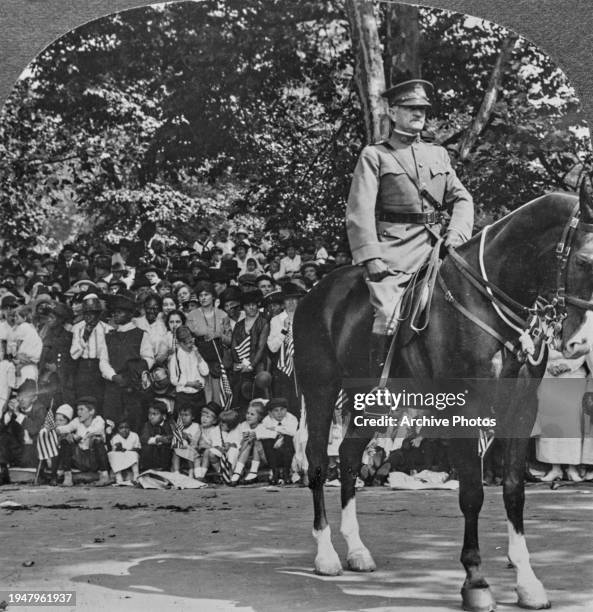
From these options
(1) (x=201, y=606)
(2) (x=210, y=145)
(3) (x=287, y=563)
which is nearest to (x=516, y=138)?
(2) (x=210, y=145)

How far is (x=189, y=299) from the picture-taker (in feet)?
19.2

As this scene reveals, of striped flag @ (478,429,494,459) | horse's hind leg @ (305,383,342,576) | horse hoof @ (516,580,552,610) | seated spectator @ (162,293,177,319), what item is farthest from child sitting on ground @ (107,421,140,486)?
horse hoof @ (516,580,552,610)

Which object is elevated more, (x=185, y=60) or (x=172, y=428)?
(x=185, y=60)

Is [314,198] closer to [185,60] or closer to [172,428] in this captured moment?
[185,60]

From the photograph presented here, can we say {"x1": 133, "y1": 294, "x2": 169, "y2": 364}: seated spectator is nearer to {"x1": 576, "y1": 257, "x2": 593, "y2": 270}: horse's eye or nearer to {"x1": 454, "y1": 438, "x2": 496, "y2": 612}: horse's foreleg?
{"x1": 454, "y1": 438, "x2": 496, "y2": 612}: horse's foreleg

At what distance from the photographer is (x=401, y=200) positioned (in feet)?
16.4

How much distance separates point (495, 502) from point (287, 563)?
113cm

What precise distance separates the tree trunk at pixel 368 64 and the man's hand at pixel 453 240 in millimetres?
785

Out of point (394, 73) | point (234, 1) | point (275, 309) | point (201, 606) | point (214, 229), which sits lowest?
point (201, 606)

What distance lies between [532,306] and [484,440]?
721 millimetres

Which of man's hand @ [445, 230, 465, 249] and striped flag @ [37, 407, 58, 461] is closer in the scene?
man's hand @ [445, 230, 465, 249]

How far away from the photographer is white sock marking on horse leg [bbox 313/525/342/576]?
15.8ft

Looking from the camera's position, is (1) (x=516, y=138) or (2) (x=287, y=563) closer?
(2) (x=287, y=563)

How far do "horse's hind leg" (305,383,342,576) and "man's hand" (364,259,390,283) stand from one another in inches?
29.9
